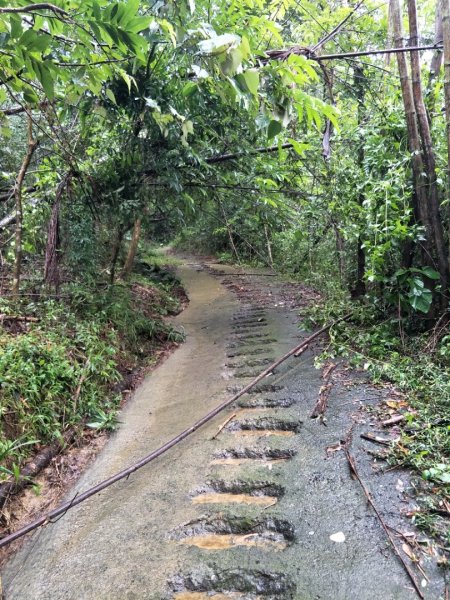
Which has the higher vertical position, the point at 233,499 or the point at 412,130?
the point at 412,130

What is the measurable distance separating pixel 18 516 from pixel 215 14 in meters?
4.85

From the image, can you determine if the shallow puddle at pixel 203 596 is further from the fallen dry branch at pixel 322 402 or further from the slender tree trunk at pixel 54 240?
the slender tree trunk at pixel 54 240

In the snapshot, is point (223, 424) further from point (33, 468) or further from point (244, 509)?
point (33, 468)

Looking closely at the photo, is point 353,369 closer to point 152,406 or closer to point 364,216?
point 364,216

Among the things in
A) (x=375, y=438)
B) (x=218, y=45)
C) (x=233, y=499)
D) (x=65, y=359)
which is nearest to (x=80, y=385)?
(x=65, y=359)

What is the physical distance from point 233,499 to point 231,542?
368mm

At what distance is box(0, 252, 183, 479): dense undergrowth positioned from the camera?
337cm

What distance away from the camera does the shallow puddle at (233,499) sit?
2639 millimetres

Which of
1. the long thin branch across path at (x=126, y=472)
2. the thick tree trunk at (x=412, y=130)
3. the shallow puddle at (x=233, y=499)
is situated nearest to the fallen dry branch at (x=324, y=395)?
the long thin branch across path at (x=126, y=472)

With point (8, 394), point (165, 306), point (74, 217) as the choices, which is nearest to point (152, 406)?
point (8, 394)

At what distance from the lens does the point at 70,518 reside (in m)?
2.87

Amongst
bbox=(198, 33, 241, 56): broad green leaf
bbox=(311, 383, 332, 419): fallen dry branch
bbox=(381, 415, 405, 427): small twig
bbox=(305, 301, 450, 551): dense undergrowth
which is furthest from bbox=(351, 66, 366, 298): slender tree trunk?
bbox=(198, 33, 241, 56): broad green leaf

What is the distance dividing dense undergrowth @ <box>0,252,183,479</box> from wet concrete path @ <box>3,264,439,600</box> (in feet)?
1.73

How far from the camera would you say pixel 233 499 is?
8.96 feet
